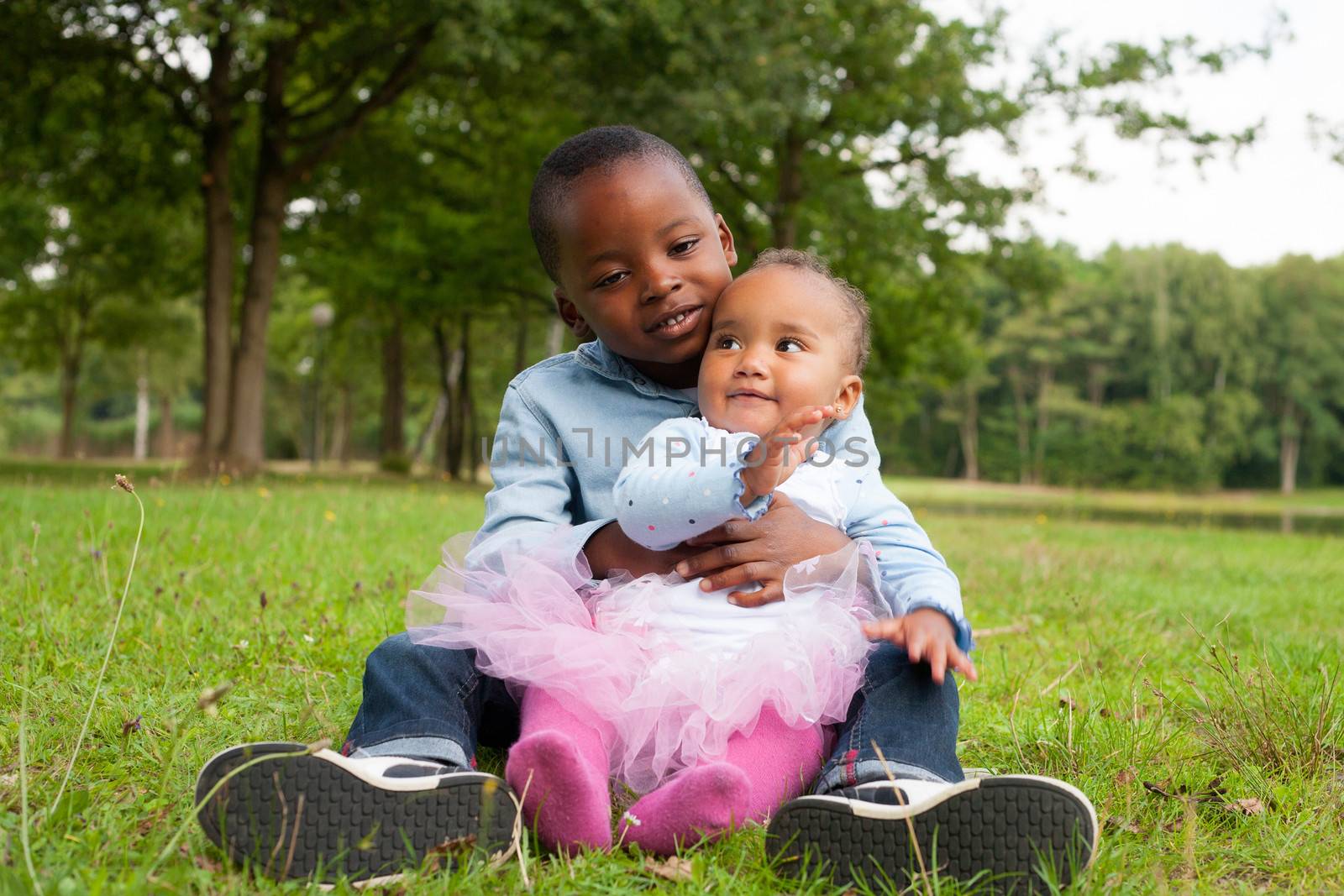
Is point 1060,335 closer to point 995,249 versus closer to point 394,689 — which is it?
point 995,249

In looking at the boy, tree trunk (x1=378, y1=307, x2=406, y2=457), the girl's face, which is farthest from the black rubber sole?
tree trunk (x1=378, y1=307, x2=406, y2=457)

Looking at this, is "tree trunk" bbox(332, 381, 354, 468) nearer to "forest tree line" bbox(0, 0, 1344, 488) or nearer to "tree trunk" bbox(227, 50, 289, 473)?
"forest tree line" bbox(0, 0, 1344, 488)

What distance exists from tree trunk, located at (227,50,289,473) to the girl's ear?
12.1m

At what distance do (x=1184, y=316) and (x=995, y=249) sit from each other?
138ft

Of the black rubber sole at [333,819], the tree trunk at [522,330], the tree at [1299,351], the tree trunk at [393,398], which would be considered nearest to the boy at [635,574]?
the black rubber sole at [333,819]

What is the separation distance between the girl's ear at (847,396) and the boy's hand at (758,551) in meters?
0.27

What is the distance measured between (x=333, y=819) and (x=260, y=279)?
42.5 feet

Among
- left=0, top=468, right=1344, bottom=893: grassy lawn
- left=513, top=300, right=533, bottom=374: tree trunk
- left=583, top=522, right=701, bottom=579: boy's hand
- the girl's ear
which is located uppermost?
left=513, top=300, right=533, bottom=374: tree trunk

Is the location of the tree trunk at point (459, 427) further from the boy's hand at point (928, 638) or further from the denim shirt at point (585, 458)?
the boy's hand at point (928, 638)

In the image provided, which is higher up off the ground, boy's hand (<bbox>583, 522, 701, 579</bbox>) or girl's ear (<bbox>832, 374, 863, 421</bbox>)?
girl's ear (<bbox>832, 374, 863, 421</bbox>)

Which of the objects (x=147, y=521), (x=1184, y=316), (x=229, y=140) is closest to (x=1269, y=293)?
(x=1184, y=316)

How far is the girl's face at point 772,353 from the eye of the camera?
219 cm

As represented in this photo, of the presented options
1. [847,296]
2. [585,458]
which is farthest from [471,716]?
[847,296]

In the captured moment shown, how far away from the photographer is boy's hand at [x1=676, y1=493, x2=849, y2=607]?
2.11 metres
